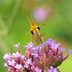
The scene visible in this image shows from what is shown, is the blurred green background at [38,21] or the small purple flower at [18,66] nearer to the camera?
the small purple flower at [18,66]

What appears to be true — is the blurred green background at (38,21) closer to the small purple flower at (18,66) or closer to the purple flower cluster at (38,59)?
the purple flower cluster at (38,59)


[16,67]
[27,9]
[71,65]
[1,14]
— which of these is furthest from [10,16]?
[16,67]

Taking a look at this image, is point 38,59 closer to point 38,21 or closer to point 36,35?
point 36,35

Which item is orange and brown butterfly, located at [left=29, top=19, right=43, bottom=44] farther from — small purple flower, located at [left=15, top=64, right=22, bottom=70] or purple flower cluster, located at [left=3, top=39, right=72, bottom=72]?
small purple flower, located at [left=15, top=64, right=22, bottom=70]

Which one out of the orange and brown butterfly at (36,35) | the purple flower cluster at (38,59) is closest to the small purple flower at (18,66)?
the purple flower cluster at (38,59)

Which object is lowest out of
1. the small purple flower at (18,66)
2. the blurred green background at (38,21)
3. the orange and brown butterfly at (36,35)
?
the small purple flower at (18,66)

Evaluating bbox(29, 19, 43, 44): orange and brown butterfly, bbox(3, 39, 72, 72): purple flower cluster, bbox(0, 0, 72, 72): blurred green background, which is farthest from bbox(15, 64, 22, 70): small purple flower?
bbox(0, 0, 72, 72): blurred green background

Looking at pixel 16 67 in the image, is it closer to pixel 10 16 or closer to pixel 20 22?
pixel 10 16
